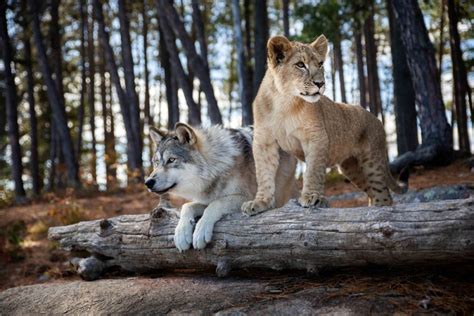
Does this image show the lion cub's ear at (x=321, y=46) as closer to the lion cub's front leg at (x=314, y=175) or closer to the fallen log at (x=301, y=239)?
the lion cub's front leg at (x=314, y=175)

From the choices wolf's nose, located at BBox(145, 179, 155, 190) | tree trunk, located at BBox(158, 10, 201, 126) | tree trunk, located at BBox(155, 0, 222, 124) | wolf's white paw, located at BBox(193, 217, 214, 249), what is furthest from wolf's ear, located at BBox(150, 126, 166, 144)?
tree trunk, located at BBox(158, 10, 201, 126)

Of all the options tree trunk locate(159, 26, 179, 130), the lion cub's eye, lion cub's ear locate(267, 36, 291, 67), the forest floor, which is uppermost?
tree trunk locate(159, 26, 179, 130)

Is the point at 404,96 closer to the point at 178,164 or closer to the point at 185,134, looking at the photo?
the point at 185,134

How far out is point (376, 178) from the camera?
5.30m

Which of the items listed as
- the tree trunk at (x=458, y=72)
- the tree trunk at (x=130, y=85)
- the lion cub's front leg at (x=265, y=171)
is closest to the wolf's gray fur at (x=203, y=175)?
the lion cub's front leg at (x=265, y=171)

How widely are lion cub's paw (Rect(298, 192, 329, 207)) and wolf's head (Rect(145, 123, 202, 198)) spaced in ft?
4.12

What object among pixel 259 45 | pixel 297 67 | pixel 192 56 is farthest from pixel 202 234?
pixel 259 45

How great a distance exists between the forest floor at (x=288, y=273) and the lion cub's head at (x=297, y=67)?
1.73 meters

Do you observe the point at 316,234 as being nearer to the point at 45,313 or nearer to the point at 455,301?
the point at 455,301

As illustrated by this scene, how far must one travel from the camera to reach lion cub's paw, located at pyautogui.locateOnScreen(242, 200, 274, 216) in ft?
14.4

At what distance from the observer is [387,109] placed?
27.7 m

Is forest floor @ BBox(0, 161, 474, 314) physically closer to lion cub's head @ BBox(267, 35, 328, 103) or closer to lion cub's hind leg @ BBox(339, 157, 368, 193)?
lion cub's head @ BBox(267, 35, 328, 103)

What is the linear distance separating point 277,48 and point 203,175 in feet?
5.18

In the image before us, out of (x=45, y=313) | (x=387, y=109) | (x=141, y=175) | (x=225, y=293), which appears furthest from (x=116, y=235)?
(x=387, y=109)
